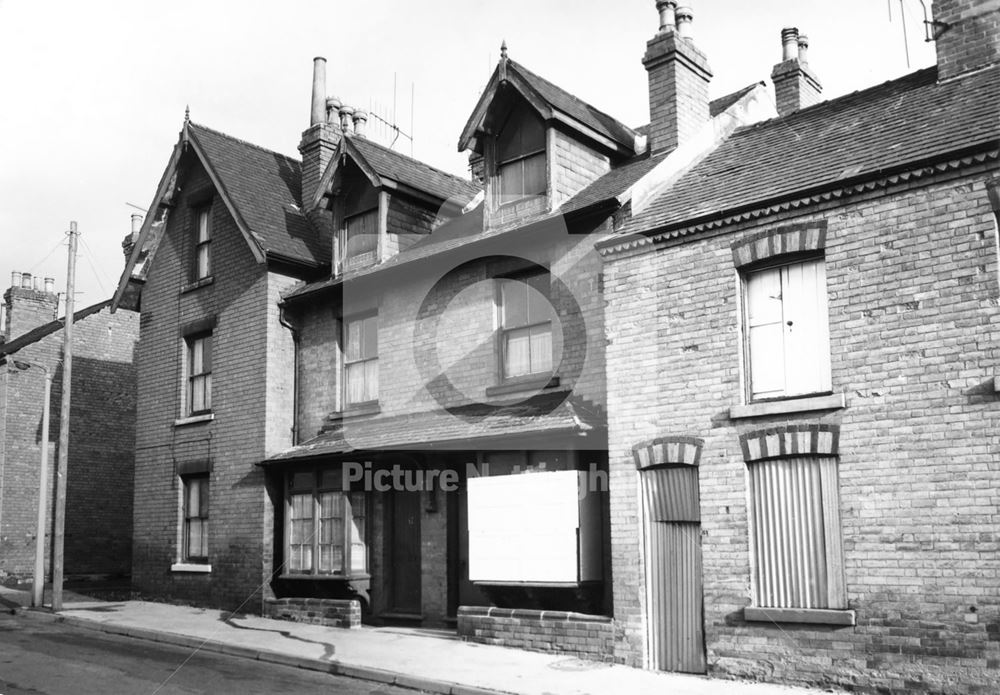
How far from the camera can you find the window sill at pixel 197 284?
Result: 852 inches

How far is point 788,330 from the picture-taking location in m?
12.5

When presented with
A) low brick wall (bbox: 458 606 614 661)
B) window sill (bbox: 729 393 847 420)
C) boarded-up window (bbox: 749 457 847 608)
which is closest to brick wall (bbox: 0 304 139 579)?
low brick wall (bbox: 458 606 614 661)

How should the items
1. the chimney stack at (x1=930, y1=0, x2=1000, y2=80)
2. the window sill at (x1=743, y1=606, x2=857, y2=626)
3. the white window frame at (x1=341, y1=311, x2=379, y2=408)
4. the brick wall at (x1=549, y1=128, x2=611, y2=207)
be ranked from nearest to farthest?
the window sill at (x1=743, y1=606, x2=857, y2=626) → the chimney stack at (x1=930, y1=0, x2=1000, y2=80) → the brick wall at (x1=549, y1=128, x2=611, y2=207) → the white window frame at (x1=341, y1=311, x2=379, y2=408)

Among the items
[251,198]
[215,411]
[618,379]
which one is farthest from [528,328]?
[251,198]

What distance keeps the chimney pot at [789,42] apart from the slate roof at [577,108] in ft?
11.5

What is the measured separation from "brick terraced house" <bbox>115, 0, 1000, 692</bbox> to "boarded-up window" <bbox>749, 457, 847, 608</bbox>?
0.04 meters

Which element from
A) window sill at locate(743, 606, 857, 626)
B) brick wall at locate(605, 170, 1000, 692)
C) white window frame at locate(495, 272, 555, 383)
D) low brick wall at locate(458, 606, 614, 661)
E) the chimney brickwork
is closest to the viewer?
brick wall at locate(605, 170, 1000, 692)

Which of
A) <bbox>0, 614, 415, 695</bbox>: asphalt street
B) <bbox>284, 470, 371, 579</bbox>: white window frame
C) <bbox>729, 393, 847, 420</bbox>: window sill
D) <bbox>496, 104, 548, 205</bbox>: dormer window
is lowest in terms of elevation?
<bbox>0, 614, 415, 695</bbox>: asphalt street

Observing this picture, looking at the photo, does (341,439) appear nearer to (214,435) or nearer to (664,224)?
(214,435)

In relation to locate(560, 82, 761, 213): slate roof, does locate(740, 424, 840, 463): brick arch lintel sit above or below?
below

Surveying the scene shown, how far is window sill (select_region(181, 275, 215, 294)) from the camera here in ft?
71.0

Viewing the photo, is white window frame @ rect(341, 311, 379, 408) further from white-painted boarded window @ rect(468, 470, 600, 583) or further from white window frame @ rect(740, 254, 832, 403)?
white window frame @ rect(740, 254, 832, 403)

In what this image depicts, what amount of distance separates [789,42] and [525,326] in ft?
27.9

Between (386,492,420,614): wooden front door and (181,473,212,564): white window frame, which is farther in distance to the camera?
(181,473,212,564): white window frame
